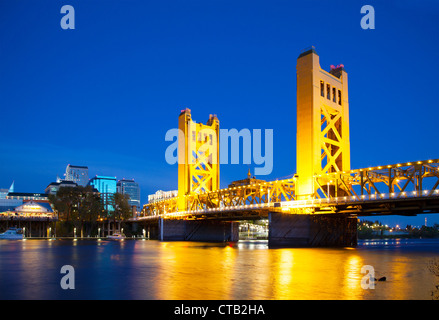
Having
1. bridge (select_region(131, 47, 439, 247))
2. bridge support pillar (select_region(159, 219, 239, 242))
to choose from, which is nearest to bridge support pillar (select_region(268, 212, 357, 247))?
bridge (select_region(131, 47, 439, 247))

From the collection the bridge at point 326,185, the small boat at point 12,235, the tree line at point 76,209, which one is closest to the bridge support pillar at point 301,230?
the bridge at point 326,185

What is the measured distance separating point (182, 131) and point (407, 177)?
66795 millimetres

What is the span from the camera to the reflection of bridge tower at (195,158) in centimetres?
10962

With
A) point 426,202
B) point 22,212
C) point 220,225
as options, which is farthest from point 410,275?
point 22,212

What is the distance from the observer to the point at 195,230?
104 metres

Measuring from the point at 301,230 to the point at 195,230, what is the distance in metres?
45.7

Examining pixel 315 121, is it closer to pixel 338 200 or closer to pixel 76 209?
pixel 338 200

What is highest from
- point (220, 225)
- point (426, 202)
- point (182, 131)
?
point (182, 131)

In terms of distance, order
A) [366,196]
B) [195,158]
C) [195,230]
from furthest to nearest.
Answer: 1. [195,158]
2. [195,230]
3. [366,196]

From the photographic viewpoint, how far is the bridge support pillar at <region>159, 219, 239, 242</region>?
103062 mm

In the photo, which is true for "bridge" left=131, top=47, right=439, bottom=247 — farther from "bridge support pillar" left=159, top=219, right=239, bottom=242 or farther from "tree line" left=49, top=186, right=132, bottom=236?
"tree line" left=49, top=186, right=132, bottom=236

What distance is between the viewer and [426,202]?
4891 cm

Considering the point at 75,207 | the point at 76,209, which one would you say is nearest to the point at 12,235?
the point at 76,209
